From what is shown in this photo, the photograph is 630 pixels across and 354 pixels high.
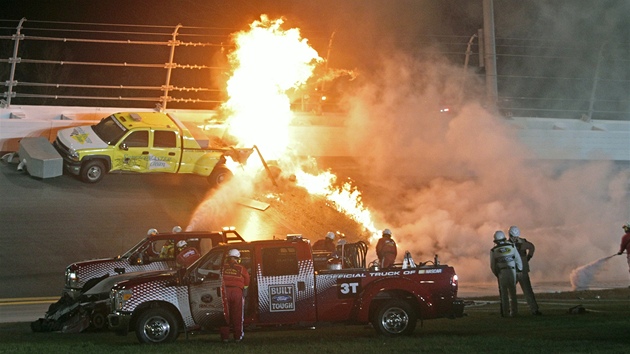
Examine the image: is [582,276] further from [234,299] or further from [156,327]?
[156,327]

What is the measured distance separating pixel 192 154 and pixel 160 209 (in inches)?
73.1

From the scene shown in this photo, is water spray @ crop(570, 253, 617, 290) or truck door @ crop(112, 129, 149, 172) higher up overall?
truck door @ crop(112, 129, 149, 172)

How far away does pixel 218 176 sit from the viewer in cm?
2289

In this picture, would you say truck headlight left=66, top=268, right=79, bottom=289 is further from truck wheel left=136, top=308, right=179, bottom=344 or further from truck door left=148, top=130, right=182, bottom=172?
truck door left=148, top=130, right=182, bottom=172

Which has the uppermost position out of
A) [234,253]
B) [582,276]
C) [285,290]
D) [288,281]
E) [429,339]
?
[582,276]

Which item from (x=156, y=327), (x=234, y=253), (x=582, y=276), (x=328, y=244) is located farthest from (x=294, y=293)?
(x=582, y=276)

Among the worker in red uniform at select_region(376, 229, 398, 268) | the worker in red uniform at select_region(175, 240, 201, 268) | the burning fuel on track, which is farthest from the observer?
the burning fuel on track

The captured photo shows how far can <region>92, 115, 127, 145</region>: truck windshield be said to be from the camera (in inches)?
865

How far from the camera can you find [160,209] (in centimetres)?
2155

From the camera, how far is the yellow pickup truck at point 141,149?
859 inches

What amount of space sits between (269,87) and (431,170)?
5.04 metres

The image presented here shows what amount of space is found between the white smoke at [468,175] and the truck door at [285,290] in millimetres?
10869

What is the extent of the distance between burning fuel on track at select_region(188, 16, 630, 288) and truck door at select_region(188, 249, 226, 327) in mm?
9697

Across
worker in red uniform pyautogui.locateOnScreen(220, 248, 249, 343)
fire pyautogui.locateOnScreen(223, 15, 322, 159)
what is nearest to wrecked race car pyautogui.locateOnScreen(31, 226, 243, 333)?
worker in red uniform pyautogui.locateOnScreen(220, 248, 249, 343)
